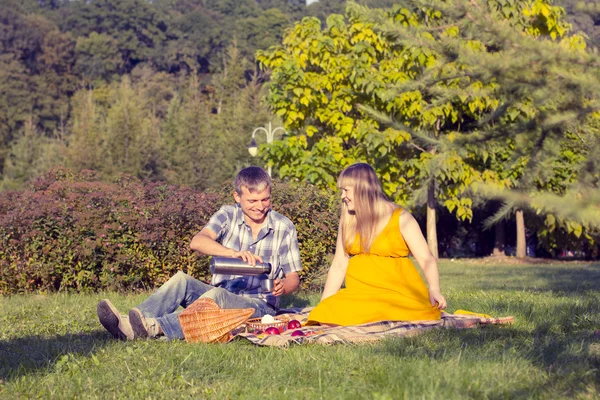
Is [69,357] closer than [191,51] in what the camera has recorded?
Yes

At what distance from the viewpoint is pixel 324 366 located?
4.66m

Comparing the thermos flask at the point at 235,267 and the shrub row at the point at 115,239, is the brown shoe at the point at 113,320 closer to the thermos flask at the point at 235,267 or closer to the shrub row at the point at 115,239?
the thermos flask at the point at 235,267

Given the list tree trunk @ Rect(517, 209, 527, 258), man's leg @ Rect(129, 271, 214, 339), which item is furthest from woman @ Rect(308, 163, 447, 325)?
tree trunk @ Rect(517, 209, 527, 258)

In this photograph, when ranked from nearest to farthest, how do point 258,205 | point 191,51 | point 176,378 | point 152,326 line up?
point 176,378, point 152,326, point 258,205, point 191,51

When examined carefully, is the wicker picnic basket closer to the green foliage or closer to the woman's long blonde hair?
the woman's long blonde hair

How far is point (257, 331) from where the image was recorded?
5.94 metres

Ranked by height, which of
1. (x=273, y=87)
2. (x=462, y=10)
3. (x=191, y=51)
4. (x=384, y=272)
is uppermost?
(x=191, y=51)

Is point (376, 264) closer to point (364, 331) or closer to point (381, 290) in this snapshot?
point (381, 290)

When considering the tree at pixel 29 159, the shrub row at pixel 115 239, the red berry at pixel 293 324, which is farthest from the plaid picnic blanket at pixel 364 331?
the tree at pixel 29 159

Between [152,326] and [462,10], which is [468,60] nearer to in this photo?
[462,10]

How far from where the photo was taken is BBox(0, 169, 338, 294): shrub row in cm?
991

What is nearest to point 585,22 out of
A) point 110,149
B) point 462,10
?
point 462,10

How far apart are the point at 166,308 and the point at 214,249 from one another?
1.81 ft

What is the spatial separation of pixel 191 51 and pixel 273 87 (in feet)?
211
